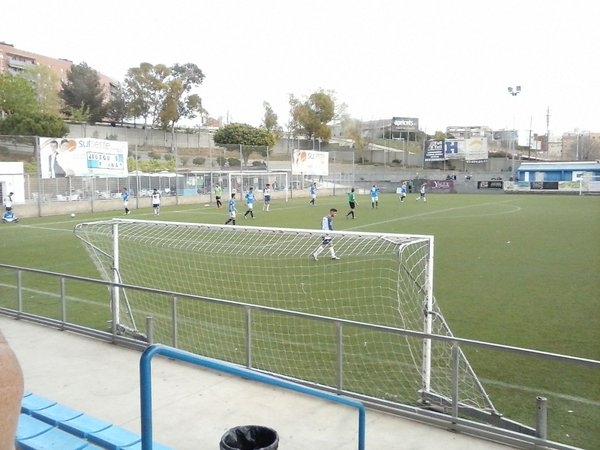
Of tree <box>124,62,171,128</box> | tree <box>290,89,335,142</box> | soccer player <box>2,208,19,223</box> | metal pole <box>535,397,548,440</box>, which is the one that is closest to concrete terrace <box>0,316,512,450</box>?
metal pole <box>535,397,548,440</box>

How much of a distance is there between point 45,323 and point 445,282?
8.83m

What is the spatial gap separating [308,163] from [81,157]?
23.5 meters

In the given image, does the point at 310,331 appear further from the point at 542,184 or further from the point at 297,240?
the point at 542,184

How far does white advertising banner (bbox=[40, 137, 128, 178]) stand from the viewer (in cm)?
3186

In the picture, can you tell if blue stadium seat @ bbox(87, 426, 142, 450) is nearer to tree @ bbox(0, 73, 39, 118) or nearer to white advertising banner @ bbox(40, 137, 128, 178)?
white advertising banner @ bbox(40, 137, 128, 178)

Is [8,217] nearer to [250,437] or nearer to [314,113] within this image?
[250,437]

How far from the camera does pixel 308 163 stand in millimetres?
51781

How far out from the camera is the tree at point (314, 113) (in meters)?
86.4

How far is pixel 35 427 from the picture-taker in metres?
4.56

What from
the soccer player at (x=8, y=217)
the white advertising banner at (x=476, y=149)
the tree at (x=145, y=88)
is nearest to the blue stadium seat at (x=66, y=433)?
the soccer player at (x=8, y=217)

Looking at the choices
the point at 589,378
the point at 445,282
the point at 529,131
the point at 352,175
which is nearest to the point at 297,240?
the point at 445,282

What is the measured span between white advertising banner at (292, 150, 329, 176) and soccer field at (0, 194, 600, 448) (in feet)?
66.0

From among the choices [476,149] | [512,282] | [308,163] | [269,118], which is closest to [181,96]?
[269,118]

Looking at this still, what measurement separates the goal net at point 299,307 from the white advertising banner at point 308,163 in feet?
109
